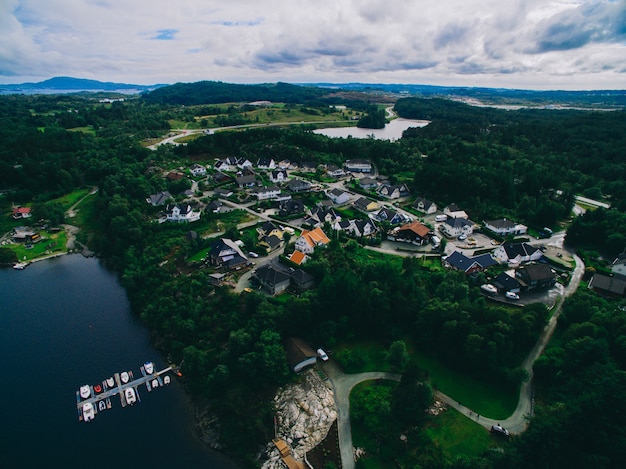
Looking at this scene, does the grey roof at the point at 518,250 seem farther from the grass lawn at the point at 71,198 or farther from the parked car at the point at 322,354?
the grass lawn at the point at 71,198

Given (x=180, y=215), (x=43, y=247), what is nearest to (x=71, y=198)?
(x=43, y=247)

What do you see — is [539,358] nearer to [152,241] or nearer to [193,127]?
[152,241]

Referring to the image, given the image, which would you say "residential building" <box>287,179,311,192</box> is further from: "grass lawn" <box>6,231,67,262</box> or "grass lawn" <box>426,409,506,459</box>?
"grass lawn" <box>426,409,506,459</box>

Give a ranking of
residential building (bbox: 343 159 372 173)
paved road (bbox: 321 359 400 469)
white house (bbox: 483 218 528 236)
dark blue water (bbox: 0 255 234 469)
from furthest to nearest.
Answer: residential building (bbox: 343 159 372 173)
white house (bbox: 483 218 528 236)
dark blue water (bbox: 0 255 234 469)
paved road (bbox: 321 359 400 469)

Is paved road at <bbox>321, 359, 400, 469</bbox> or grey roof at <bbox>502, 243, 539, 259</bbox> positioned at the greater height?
grey roof at <bbox>502, 243, 539, 259</bbox>

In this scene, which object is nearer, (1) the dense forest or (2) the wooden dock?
(1) the dense forest

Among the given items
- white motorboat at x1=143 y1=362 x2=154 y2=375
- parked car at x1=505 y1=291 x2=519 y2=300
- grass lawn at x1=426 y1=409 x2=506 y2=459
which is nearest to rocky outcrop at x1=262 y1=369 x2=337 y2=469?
grass lawn at x1=426 y1=409 x2=506 y2=459

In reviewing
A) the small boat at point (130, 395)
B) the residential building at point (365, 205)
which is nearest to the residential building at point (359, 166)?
the residential building at point (365, 205)
